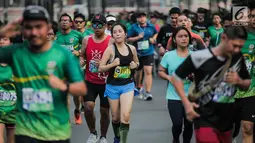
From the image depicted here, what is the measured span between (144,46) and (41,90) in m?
10.8

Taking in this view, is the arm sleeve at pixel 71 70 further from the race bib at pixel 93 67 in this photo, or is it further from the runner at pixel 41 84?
the race bib at pixel 93 67

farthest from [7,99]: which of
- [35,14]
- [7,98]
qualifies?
[35,14]

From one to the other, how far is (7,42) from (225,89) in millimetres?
3106

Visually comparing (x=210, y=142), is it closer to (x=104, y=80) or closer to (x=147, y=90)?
(x=104, y=80)

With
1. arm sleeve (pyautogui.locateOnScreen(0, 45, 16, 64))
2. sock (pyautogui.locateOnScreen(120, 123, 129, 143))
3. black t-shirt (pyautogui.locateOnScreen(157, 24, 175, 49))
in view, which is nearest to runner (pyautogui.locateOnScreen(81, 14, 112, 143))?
sock (pyautogui.locateOnScreen(120, 123, 129, 143))

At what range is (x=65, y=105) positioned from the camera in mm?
6039

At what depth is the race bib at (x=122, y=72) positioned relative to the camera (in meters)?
9.93

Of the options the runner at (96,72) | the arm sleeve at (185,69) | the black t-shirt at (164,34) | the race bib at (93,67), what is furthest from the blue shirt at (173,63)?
the black t-shirt at (164,34)

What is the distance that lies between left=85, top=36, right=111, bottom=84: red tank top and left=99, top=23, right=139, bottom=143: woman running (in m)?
0.52

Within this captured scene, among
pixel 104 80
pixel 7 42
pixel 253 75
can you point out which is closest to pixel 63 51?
pixel 7 42

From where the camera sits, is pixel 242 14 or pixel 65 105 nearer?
pixel 65 105

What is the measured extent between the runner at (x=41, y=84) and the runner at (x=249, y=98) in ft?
11.0

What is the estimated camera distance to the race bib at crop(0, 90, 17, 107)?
8.55m

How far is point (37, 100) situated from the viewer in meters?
5.89
